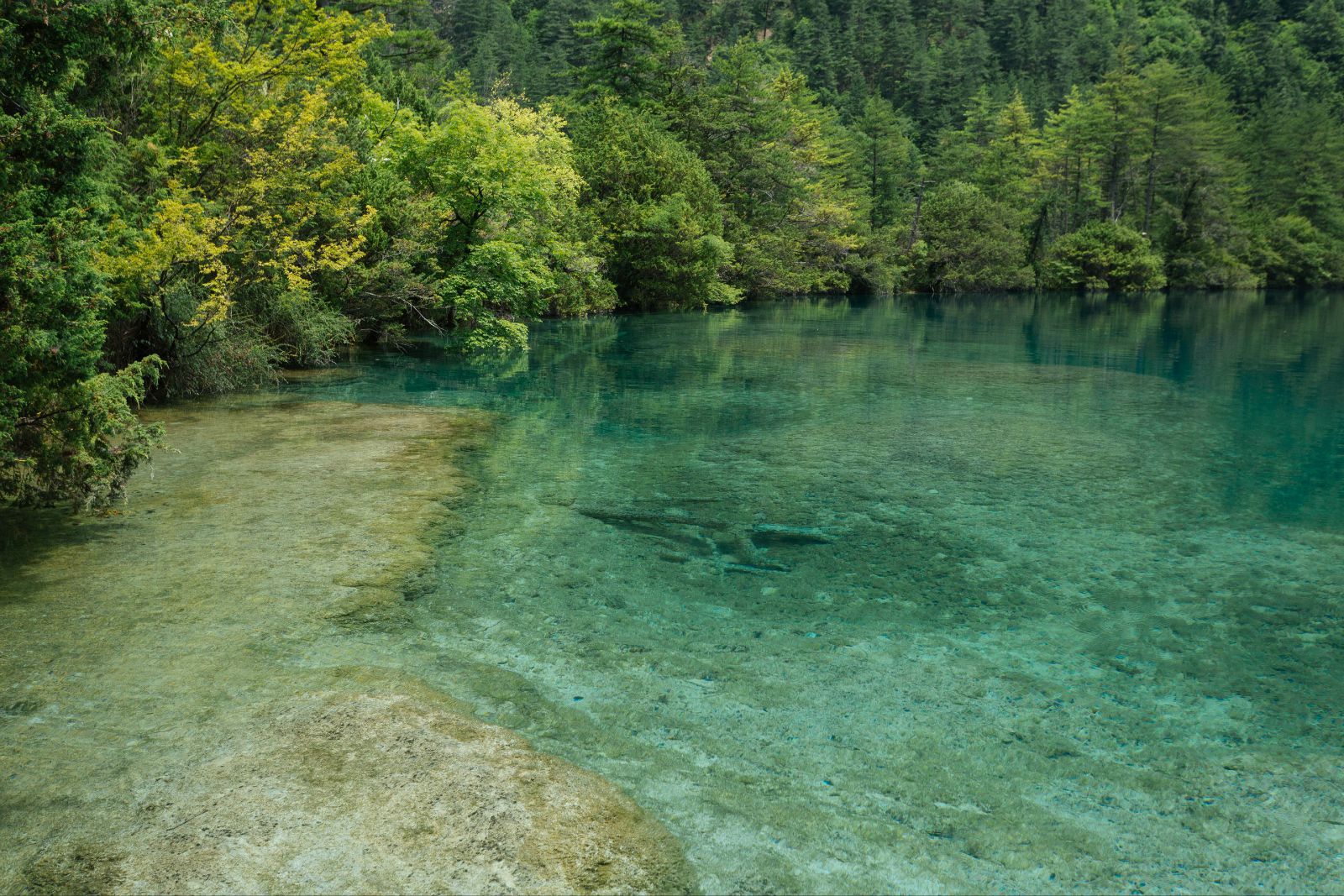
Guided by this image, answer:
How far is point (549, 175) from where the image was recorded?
24.5m

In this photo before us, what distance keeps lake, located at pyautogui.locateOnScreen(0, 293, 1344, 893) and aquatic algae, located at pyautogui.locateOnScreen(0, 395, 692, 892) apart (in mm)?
300

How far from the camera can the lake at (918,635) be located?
4520 mm

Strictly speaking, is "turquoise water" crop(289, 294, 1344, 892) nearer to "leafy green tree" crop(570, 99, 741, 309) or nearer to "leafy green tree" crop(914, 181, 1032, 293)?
"leafy green tree" crop(570, 99, 741, 309)

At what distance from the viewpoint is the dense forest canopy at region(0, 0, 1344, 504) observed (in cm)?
791

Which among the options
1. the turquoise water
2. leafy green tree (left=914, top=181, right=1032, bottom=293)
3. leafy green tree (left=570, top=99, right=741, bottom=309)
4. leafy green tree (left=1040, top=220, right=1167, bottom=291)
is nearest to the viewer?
the turquoise water

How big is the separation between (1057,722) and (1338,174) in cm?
8368

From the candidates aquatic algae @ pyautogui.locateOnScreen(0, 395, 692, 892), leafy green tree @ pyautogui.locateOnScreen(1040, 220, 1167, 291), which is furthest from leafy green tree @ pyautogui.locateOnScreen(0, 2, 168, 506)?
leafy green tree @ pyautogui.locateOnScreen(1040, 220, 1167, 291)

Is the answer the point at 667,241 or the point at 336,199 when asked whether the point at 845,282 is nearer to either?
the point at 667,241

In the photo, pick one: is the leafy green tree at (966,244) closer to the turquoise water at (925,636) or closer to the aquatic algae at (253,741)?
the turquoise water at (925,636)

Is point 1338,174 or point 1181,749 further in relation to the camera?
point 1338,174

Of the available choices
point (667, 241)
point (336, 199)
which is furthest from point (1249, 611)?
point (667, 241)

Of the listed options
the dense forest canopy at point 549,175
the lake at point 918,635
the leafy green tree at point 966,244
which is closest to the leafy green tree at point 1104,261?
the dense forest canopy at point 549,175

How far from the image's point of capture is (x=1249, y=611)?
24.3 ft

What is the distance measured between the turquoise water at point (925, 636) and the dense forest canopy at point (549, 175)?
4.47 meters
